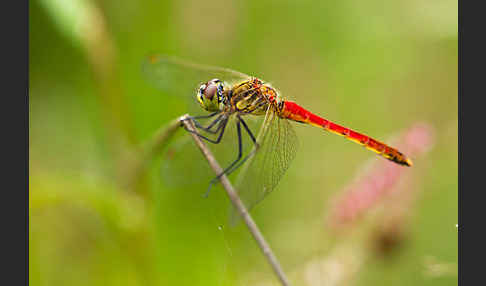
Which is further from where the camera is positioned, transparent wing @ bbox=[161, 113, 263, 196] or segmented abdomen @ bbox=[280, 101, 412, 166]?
segmented abdomen @ bbox=[280, 101, 412, 166]

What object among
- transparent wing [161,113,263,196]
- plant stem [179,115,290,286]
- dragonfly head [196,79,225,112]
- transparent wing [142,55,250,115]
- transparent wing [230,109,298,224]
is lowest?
plant stem [179,115,290,286]

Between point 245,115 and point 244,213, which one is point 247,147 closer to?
point 245,115

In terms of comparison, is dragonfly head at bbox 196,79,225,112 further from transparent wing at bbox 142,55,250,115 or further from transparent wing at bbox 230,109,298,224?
transparent wing at bbox 230,109,298,224

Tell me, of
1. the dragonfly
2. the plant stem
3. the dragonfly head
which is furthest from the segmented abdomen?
the plant stem

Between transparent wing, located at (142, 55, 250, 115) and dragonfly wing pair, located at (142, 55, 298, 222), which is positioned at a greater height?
transparent wing, located at (142, 55, 250, 115)

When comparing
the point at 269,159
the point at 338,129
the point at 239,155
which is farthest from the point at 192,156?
the point at 338,129

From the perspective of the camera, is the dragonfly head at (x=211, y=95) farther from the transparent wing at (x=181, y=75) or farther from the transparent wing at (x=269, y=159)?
the transparent wing at (x=269, y=159)
